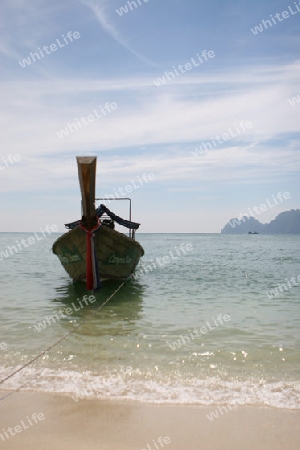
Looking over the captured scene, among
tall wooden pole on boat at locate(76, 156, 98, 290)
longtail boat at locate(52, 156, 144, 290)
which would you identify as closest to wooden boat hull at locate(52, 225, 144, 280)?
longtail boat at locate(52, 156, 144, 290)

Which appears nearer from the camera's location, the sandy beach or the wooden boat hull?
the sandy beach

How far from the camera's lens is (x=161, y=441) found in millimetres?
3811

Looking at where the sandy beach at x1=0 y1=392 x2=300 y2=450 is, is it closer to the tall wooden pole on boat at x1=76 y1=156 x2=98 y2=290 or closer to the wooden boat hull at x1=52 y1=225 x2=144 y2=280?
the tall wooden pole on boat at x1=76 y1=156 x2=98 y2=290

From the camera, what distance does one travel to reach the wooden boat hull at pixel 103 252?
13.7 metres

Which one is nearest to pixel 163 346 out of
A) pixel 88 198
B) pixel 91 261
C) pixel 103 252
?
pixel 88 198

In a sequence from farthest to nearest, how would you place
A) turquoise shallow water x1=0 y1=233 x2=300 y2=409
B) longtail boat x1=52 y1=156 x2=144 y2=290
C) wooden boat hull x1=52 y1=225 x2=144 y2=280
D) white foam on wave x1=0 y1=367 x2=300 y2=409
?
wooden boat hull x1=52 y1=225 x2=144 y2=280 < longtail boat x1=52 y1=156 x2=144 y2=290 < turquoise shallow water x1=0 y1=233 x2=300 y2=409 < white foam on wave x1=0 y1=367 x2=300 y2=409

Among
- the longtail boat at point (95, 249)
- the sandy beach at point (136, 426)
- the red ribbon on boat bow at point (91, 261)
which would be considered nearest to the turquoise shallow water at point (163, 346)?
the sandy beach at point (136, 426)

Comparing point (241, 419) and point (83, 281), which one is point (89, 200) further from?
point (241, 419)

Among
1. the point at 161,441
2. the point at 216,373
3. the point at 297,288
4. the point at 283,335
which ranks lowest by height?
the point at 297,288

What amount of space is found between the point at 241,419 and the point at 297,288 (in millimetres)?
12220

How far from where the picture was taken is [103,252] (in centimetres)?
1417

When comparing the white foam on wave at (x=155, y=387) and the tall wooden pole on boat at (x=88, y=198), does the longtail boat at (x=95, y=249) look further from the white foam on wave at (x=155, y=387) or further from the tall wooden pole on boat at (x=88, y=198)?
the white foam on wave at (x=155, y=387)

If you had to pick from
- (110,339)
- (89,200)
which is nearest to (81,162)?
(89,200)

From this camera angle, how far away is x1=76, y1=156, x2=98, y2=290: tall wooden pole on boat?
9.98 metres
